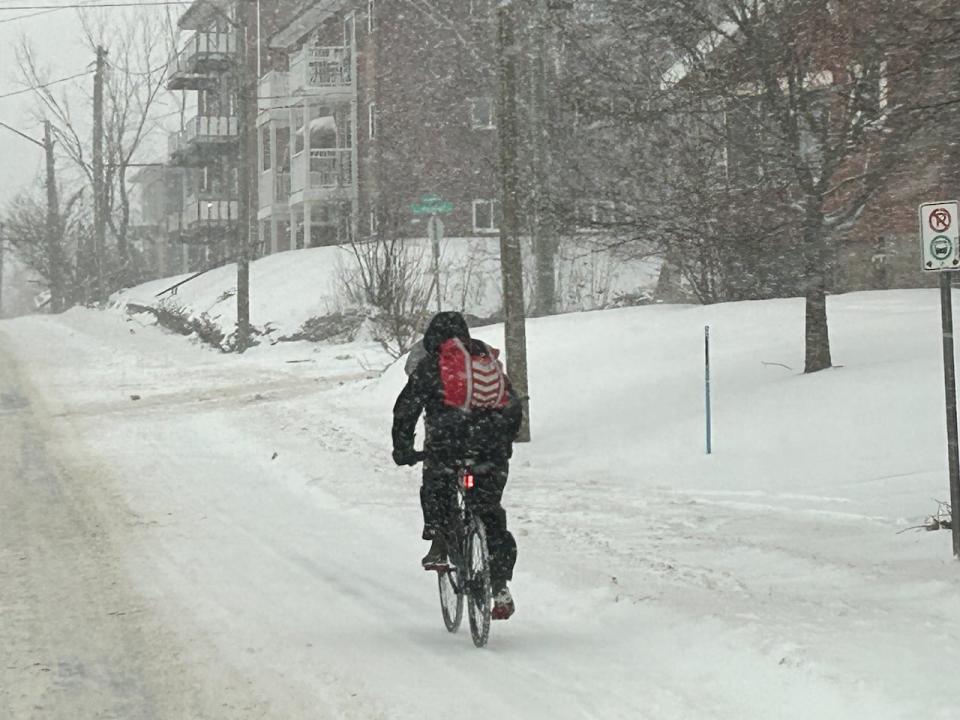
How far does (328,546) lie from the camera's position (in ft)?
32.8

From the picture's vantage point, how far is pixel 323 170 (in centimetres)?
4322

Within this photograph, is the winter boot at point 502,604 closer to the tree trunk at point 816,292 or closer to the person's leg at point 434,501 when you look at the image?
the person's leg at point 434,501

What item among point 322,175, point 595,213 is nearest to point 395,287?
point 595,213

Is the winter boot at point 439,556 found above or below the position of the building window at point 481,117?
below

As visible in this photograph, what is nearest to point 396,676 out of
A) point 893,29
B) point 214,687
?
point 214,687

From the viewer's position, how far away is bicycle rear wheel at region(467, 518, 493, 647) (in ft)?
22.3

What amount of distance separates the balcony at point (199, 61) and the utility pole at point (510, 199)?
41.8 m

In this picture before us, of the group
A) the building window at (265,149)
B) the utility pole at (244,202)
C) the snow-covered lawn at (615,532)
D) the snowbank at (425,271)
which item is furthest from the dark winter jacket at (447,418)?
the building window at (265,149)

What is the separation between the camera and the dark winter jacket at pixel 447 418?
688cm

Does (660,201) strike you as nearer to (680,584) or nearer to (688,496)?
(688,496)

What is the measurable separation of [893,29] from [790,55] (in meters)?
3.05

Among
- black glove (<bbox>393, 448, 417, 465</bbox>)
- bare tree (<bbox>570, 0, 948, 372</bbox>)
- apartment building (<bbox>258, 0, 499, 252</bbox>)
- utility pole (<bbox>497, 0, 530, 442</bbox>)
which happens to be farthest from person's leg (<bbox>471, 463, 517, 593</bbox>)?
apartment building (<bbox>258, 0, 499, 252</bbox>)

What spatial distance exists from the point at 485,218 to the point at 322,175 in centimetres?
580

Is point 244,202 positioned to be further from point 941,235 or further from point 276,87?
point 941,235
